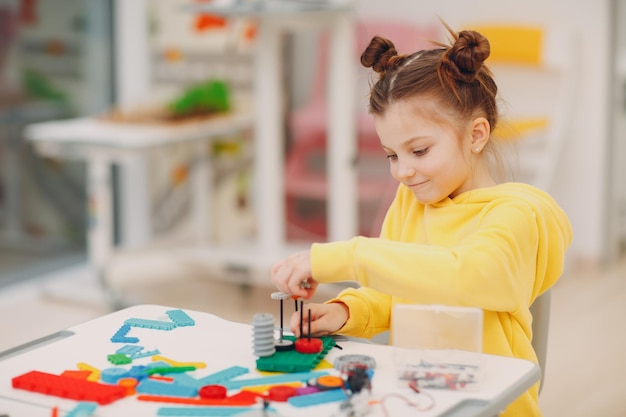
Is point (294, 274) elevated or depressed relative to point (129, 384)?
elevated

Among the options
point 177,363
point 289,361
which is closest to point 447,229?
point 289,361

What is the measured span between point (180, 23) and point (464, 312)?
3006mm

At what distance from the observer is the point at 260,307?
11.6ft

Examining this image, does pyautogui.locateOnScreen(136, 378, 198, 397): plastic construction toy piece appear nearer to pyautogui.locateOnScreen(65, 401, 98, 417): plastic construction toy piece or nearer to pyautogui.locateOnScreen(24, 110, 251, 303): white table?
pyautogui.locateOnScreen(65, 401, 98, 417): plastic construction toy piece

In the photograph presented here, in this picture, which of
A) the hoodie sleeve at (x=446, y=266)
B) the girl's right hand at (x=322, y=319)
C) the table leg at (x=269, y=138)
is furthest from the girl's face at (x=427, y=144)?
the table leg at (x=269, y=138)

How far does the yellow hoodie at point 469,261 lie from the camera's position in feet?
4.21

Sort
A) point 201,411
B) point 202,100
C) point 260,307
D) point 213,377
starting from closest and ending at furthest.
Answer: point 201,411 → point 213,377 → point 260,307 → point 202,100

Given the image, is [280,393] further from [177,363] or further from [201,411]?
[177,363]

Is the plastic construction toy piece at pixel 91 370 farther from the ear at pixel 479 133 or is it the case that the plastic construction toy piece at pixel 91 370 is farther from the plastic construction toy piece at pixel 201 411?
the ear at pixel 479 133

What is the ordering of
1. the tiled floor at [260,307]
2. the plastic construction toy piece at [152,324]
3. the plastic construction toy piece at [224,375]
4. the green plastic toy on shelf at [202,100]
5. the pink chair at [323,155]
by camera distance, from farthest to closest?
the pink chair at [323,155], the green plastic toy on shelf at [202,100], the tiled floor at [260,307], the plastic construction toy piece at [152,324], the plastic construction toy piece at [224,375]

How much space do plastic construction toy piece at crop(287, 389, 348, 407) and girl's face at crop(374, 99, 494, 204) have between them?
14.3 inches

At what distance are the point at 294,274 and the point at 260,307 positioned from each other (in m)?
2.23

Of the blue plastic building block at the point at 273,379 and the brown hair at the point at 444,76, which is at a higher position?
the brown hair at the point at 444,76

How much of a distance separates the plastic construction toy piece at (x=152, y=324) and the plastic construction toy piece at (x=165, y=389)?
229mm
